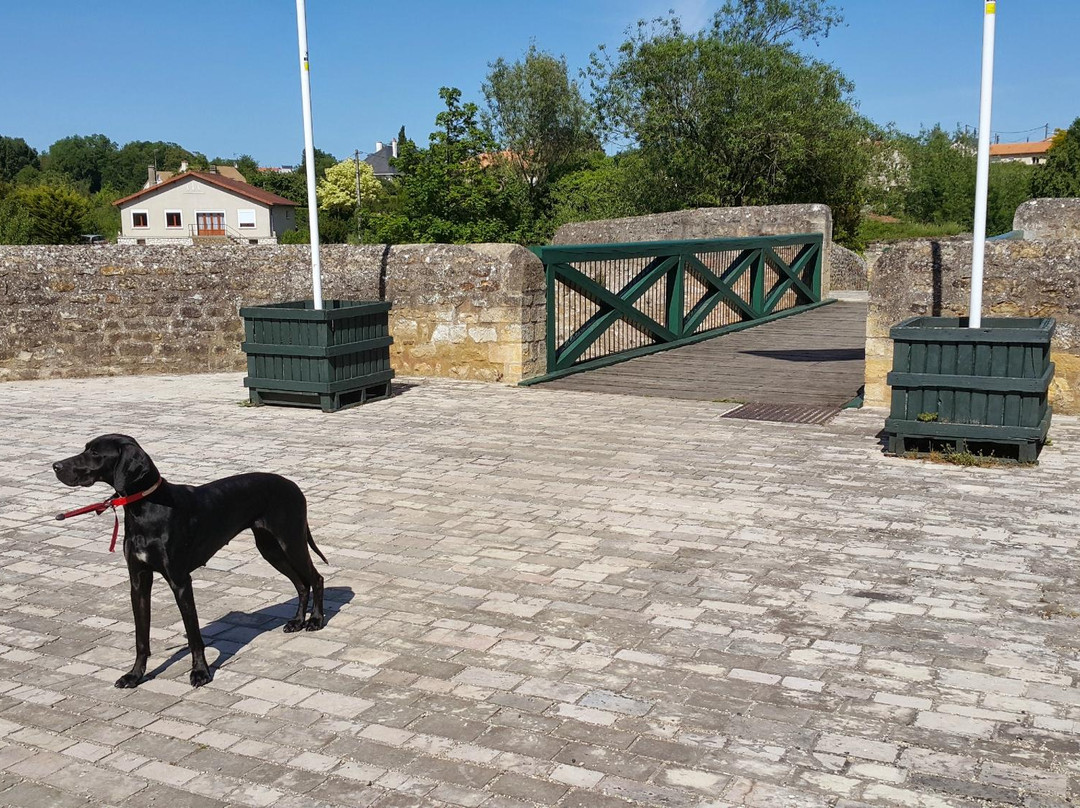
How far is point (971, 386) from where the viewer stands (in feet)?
24.4

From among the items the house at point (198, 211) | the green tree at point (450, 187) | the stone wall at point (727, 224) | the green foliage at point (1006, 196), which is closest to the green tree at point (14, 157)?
the house at point (198, 211)

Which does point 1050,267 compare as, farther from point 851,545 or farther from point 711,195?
point 711,195

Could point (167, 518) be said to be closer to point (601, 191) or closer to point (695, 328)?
point (695, 328)

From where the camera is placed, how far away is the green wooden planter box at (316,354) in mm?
9805

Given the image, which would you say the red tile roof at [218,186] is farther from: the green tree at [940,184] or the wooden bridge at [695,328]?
the wooden bridge at [695,328]

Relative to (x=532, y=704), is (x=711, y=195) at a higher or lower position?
higher

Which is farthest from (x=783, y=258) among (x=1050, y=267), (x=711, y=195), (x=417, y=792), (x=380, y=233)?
(x=380, y=233)

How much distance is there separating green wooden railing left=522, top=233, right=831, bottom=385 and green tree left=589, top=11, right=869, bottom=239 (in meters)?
12.4

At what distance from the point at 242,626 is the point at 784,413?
595 cm

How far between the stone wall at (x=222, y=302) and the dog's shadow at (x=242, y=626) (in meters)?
6.21

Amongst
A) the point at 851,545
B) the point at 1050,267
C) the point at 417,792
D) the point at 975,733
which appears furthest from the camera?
the point at 1050,267

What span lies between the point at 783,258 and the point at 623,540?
44.1 ft

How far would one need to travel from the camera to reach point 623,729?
12.3ft

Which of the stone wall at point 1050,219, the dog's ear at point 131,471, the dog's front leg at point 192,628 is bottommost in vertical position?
the dog's front leg at point 192,628
